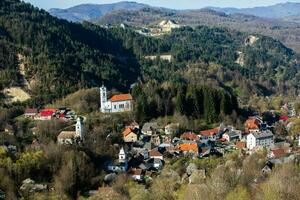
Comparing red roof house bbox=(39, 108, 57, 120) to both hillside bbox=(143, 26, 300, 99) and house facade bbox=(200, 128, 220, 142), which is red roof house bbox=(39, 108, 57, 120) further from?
hillside bbox=(143, 26, 300, 99)

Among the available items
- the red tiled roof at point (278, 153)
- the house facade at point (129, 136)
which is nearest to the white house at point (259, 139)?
the red tiled roof at point (278, 153)

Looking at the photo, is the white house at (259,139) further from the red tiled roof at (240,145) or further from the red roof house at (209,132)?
the red roof house at (209,132)

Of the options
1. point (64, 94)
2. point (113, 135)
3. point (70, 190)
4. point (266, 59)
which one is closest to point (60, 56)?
point (64, 94)

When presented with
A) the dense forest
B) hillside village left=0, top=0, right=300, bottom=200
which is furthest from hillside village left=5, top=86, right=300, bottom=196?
the dense forest

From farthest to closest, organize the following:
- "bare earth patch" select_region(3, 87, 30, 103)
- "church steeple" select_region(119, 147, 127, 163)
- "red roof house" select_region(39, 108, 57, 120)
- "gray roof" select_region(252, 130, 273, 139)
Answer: "bare earth patch" select_region(3, 87, 30, 103) → "red roof house" select_region(39, 108, 57, 120) → "gray roof" select_region(252, 130, 273, 139) → "church steeple" select_region(119, 147, 127, 163)

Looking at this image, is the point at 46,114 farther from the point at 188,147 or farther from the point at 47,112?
the point at 188,147
